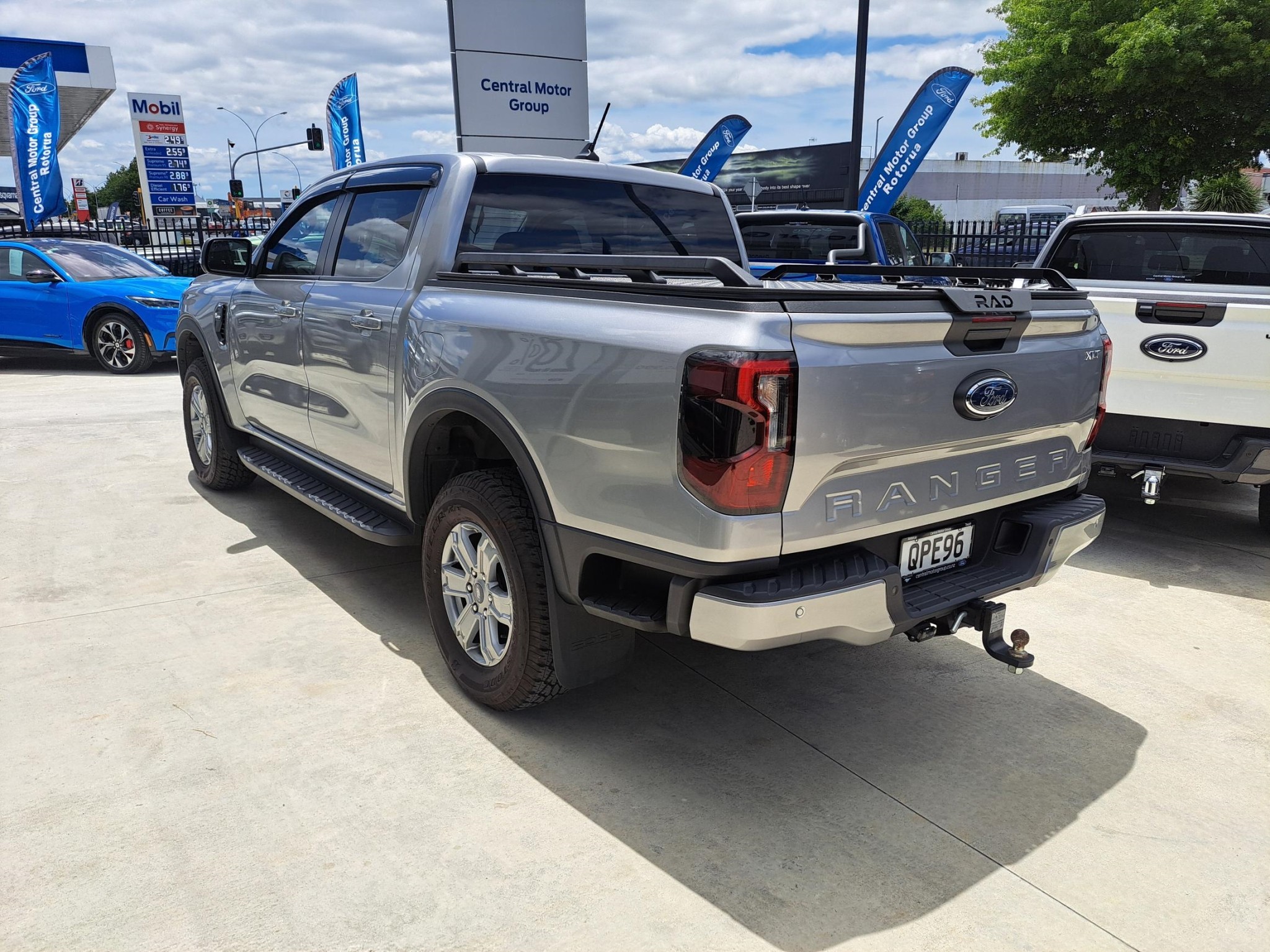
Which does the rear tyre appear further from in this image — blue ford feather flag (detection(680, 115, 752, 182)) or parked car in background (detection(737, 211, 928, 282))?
blue ford feather flag (detection(680, 115, 752, 182))

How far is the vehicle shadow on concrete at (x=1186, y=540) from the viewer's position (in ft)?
15.7

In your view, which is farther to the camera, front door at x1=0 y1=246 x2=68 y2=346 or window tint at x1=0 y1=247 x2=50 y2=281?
window tint at x1=0 y1=247 x2=50 y2=281

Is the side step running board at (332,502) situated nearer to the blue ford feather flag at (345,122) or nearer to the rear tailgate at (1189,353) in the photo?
the rear tailgate at (1189,353)

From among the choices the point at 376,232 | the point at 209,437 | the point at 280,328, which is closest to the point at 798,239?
the point at 209,437

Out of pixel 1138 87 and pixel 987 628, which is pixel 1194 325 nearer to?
pixel 987 628

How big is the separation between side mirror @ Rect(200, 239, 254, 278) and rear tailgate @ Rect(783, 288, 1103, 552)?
3922mm

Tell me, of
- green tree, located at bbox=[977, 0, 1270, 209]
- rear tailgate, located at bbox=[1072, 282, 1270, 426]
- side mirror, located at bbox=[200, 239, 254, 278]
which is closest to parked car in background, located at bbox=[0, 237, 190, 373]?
side mirror, located at bbox=[200, 239, 254, 278]

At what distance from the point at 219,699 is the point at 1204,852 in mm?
3164

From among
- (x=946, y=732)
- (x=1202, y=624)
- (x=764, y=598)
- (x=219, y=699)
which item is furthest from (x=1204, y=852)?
(x=219, y=699)

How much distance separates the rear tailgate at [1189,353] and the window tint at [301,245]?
3.95 m

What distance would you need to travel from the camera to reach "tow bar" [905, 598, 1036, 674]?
2867mm

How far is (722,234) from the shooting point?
4.63 metres

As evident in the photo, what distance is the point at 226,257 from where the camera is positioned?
535 centimetres

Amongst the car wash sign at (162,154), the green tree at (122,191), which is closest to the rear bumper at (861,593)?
the car wash sign at (162,154)
